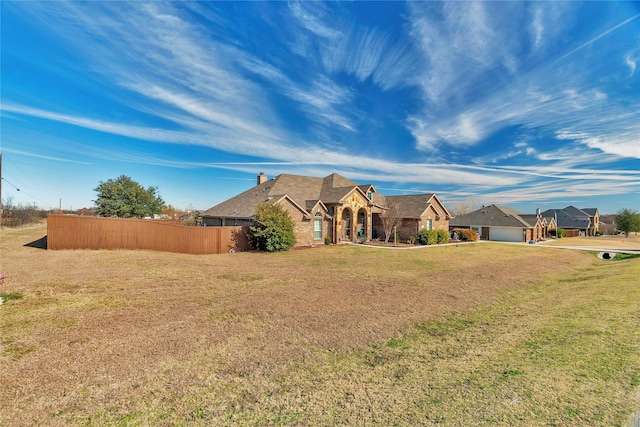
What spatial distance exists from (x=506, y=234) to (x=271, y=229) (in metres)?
39.1

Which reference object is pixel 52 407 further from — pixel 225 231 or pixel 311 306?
pixel 225 231

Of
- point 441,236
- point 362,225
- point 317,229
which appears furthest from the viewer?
point 441,236

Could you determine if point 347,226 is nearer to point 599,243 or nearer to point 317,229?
point 317,229

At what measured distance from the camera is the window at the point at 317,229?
26031mm

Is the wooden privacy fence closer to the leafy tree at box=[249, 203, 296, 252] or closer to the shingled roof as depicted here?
the leafy tree at box=[249, 203, 296, 252]

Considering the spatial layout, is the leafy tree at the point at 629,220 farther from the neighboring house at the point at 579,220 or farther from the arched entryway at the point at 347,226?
the arched entryway at the point at 347,226

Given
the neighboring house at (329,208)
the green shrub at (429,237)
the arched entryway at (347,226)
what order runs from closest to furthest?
the neighboring house at (329,208)
the arched entryway at (347,226)
the green shrub at (429,237)

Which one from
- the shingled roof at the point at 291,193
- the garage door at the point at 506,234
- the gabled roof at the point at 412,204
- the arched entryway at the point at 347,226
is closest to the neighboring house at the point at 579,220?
the garage door at the point at 506,234

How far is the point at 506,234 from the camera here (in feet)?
138

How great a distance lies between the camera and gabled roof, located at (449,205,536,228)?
1656 inches

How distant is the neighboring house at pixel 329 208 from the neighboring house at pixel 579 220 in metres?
47.6

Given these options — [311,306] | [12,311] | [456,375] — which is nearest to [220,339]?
[311,306]

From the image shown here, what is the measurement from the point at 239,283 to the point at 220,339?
5.30 metres

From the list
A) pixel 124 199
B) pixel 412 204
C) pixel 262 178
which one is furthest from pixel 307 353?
pixel 124 199
